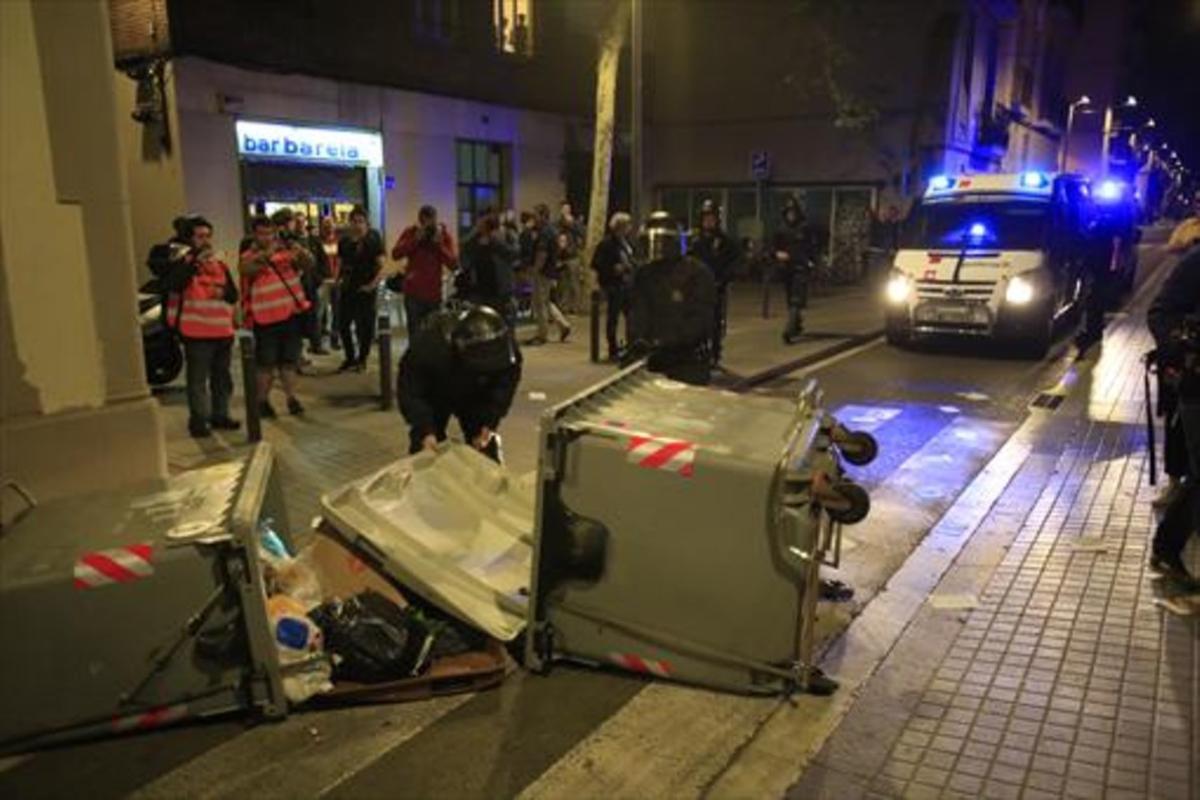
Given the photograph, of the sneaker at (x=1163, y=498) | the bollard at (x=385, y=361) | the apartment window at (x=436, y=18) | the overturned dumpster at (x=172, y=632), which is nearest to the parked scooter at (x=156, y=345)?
the bollard at (x=385, y=361)

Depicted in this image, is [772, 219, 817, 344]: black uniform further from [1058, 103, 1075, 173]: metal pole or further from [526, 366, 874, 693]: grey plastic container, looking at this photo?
[1058, 103, 1075, 173]: metal pole

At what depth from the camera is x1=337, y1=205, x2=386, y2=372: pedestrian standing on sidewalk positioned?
1155 centimetres

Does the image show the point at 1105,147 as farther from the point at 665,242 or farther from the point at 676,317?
the point at 676,317

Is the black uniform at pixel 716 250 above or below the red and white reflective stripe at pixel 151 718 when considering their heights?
above

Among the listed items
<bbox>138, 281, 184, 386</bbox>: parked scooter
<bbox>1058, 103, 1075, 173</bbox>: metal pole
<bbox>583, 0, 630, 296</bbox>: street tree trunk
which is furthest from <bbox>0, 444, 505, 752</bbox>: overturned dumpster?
<bbox>1058, 103, 1075, 173</bbox>: metal pole

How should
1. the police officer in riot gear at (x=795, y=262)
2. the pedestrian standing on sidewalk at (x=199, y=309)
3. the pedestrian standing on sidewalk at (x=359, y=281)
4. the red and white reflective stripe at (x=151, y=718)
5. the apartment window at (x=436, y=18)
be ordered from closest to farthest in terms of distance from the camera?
the red and white reflective stripe at (x=151, y=718) → the pedestrian standing on sidewalk at (x=199, y=309) → the pedestrian standing on sidewalk at (x=359, y=281) → the police officer in riot gear at (x=795, y=262) → the apartment window at (x=436, y=18)

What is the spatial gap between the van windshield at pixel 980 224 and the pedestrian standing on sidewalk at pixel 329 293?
8252 mm

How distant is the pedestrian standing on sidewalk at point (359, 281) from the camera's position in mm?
11555

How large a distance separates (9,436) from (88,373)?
0.62 meters

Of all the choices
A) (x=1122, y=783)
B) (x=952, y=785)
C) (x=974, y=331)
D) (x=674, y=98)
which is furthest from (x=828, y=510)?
(x=674, y=98)

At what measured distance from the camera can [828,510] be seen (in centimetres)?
402

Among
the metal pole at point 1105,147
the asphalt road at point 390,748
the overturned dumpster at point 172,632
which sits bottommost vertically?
the asphalt road at point 390,748

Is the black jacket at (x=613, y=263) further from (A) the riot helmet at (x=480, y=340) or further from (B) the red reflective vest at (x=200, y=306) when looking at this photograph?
(A) the riot helmet at (x=480, y=340)

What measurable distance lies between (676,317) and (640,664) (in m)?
3.49
